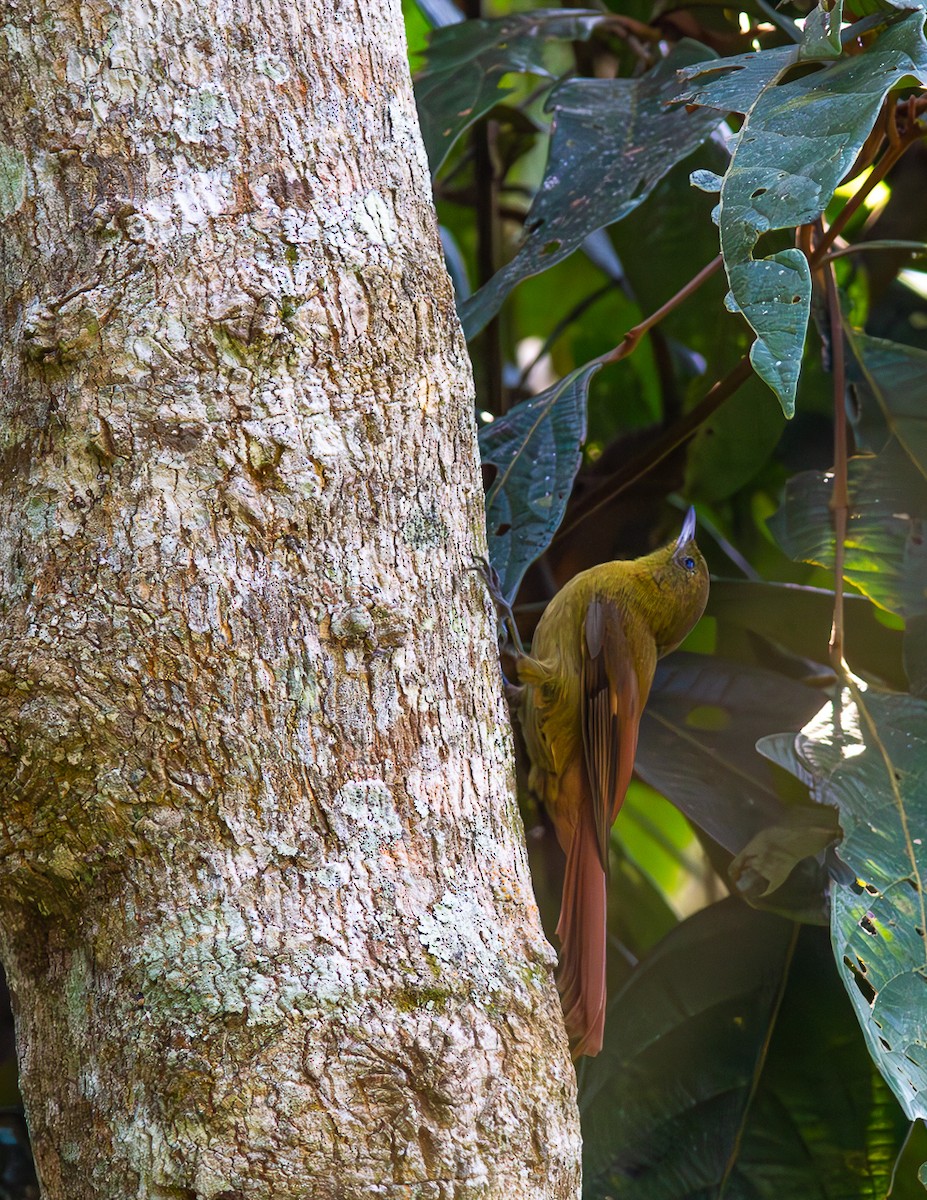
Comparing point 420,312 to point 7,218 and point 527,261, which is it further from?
point 527,261

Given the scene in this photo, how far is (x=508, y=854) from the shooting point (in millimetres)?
1211

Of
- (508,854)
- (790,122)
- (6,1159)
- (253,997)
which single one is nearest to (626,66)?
(790,122)

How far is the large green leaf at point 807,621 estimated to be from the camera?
2277 millimetres

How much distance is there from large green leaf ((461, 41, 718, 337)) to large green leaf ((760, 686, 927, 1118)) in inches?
33.8

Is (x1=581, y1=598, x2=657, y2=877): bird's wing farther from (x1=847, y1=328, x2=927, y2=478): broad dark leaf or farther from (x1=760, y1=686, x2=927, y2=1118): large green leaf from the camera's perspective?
(x1=847, y1=328, x2=927, y2=478): broad dark leaf

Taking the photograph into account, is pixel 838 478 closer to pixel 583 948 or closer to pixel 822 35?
pixel 822 35

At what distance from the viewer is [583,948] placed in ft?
6.05

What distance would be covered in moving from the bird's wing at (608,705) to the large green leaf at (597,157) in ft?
2.09

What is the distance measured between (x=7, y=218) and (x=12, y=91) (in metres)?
0.14

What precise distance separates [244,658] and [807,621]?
1.45 metres

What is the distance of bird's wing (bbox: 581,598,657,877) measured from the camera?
2.01 meters

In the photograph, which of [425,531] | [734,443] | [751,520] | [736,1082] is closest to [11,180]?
[425,531]

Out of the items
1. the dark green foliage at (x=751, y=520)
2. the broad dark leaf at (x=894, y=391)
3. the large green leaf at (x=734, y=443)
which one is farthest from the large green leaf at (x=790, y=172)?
the large green leaf at (x=734, y=443)

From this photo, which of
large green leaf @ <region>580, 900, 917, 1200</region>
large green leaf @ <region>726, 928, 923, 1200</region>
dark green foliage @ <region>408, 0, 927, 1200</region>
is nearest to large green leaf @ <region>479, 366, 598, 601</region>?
dark green foliage @ <region>408, 0, 927, 1200</region>
